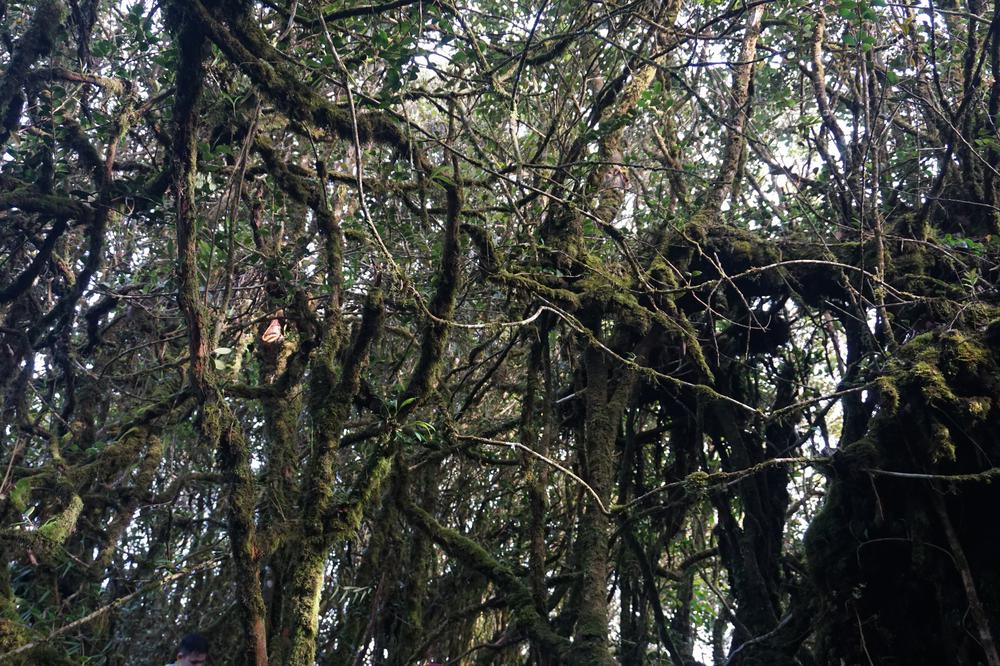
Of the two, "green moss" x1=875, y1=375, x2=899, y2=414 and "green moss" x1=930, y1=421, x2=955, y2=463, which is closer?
"green moss" x1=930, y1=421, x2=955, y2=463

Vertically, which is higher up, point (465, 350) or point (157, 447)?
point (465, 350)

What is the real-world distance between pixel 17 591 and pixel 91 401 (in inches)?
42.3

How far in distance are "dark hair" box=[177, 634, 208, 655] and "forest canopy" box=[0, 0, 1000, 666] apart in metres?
0.21

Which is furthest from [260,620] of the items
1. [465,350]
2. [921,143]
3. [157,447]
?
[921,143]

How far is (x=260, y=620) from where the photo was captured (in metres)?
2.68

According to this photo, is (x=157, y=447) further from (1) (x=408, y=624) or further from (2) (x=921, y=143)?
(2) (x=921, y=143)

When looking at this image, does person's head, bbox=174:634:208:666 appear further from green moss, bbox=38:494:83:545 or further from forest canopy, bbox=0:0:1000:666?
green moss, bbox=38:494:83:545

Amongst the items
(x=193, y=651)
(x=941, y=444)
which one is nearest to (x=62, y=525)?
(x=193, y=651)

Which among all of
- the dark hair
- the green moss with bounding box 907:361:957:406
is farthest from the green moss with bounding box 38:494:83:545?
the green moss with bounding box 907:361:957:406

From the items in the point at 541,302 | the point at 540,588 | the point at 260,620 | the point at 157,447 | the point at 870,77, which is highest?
the point at 870,77

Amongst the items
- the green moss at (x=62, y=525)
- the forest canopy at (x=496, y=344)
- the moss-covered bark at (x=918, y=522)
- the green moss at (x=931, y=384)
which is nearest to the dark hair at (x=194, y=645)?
the forest canopy at (x=496, y=344)

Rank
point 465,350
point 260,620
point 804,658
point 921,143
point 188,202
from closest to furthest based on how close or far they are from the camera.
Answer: point 260,620
point 188,202
point 804,658
point 921,143
point 465,350

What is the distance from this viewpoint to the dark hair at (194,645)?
3.96 meters

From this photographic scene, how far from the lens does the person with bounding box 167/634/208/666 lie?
3.93 m
